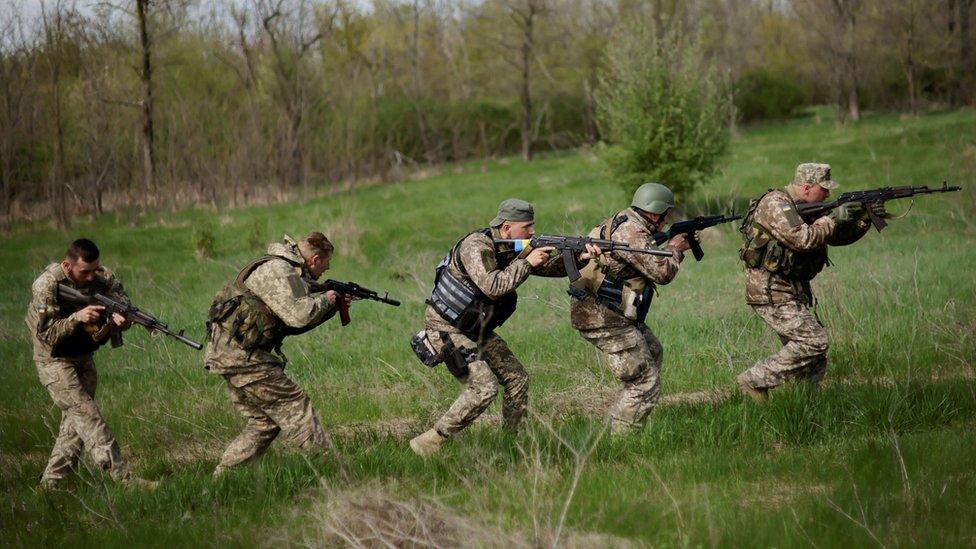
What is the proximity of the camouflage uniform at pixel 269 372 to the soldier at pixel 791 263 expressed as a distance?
334cm

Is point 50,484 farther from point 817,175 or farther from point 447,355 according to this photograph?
point 817,175

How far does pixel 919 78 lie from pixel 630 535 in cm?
3818

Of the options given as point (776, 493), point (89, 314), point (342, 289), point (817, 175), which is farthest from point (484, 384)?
point (817, 175)

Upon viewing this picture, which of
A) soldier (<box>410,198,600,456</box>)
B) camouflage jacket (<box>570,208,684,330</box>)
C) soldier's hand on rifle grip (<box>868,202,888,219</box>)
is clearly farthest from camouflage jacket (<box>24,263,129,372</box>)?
soldier's hand on rifle grip (<box>868,202,888,219</box>)

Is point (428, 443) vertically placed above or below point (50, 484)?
above

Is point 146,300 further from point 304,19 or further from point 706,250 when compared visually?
point 304,19

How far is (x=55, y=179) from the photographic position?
22922 millimetres

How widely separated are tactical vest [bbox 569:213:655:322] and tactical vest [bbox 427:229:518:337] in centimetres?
55

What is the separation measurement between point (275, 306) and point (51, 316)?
1.69 m

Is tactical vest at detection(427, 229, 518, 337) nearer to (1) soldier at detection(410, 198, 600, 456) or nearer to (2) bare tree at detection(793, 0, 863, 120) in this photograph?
(1) soldier at detection(410, 198, 600, 456)

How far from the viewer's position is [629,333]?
689cm

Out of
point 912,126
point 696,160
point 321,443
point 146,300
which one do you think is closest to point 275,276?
point 321,443

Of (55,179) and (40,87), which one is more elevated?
(40,87)

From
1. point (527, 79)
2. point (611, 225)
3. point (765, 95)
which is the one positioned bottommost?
point (611, 225)
